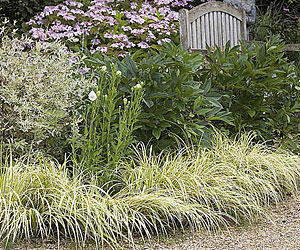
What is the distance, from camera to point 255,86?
13.6 ft

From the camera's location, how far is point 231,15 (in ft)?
19.3

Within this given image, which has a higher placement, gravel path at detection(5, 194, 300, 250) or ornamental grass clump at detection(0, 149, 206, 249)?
ornamental grass clump at detection(0, 149, 206, 249)

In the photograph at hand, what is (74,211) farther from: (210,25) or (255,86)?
(210,25)

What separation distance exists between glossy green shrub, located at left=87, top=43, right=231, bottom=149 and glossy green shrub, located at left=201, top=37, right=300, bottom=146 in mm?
317

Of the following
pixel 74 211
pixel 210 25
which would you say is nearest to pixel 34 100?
pixel 74 211

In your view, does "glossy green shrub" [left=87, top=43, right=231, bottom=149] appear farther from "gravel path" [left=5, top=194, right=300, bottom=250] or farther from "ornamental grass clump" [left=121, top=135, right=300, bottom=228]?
"gravel path" [left=5, top=194, right=300, bottom=250]

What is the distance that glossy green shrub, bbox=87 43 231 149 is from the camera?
11.8 ft

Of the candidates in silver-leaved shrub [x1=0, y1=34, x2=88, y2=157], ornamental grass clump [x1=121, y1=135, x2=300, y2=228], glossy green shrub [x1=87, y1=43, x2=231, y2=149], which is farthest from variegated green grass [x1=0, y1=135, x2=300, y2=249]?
silver-leaved shrub [x1=0, y1=34, x2=88, y2=157]

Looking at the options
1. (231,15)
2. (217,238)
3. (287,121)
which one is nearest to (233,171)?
(217,238)

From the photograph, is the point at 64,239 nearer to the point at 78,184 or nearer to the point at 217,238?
the point at 78,184

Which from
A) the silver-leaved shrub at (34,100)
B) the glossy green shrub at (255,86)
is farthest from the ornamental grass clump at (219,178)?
the silver-leaved shrub at (34,100)

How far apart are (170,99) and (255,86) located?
33.7 inches

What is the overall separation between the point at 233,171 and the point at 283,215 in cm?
45

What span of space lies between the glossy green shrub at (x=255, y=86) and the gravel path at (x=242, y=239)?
44.3 inches
